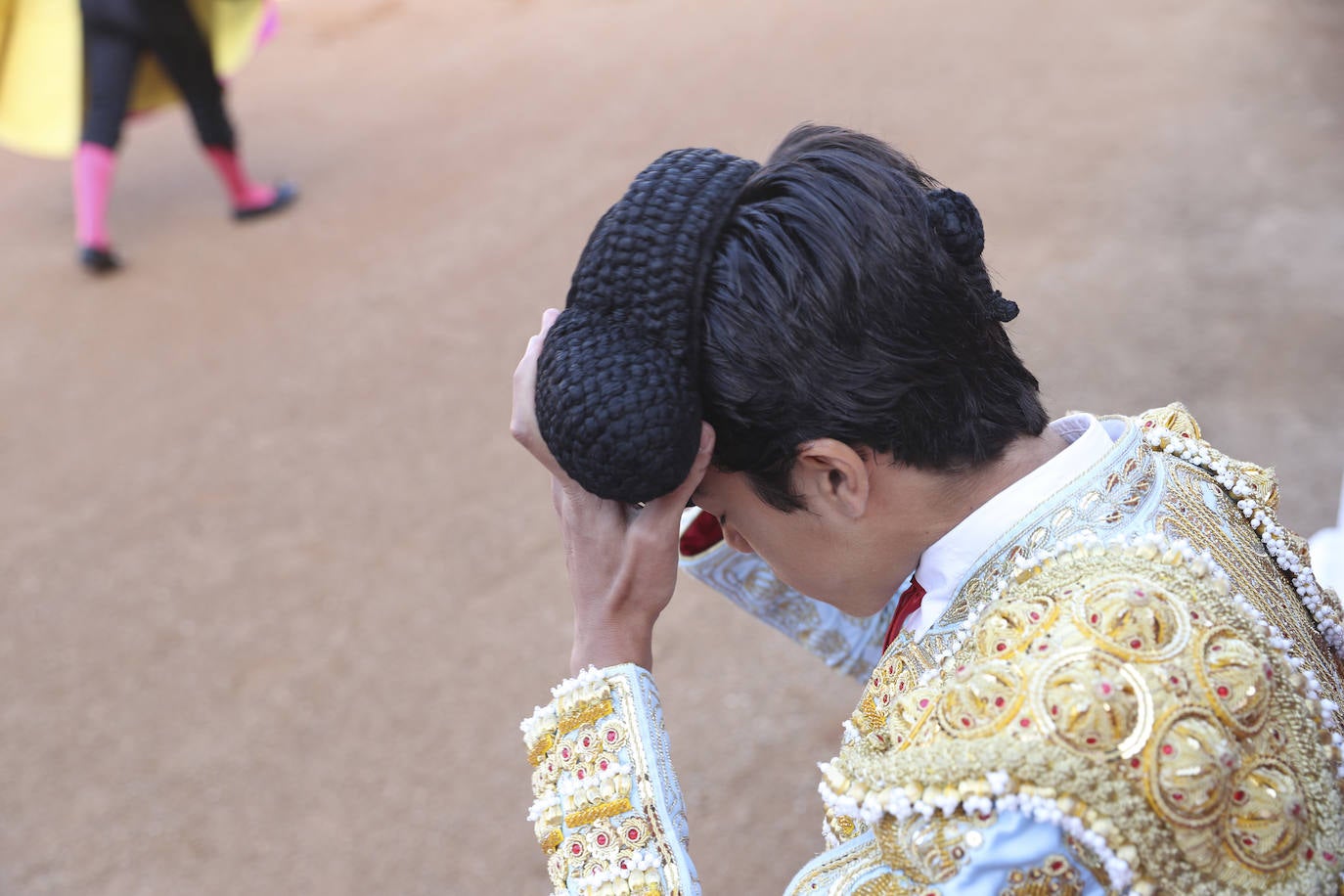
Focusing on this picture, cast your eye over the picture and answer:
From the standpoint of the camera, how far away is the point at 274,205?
6.25 m

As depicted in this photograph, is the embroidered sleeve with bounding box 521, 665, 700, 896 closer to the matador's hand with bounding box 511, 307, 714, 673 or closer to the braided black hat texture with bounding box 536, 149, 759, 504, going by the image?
the matador's hand with bounding box 511, 307, 714, 673

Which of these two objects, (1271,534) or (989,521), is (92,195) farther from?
(1271,534)

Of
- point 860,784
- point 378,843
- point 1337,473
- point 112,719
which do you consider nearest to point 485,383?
point 112,719

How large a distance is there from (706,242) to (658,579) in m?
0.41

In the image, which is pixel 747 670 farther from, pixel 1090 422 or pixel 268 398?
pixel 268 398

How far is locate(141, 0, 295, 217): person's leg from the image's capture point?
593 centimetres

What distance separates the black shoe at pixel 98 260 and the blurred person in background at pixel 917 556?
517 cm

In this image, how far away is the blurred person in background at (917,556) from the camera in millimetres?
990

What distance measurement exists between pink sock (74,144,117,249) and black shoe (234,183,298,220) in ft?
2.07

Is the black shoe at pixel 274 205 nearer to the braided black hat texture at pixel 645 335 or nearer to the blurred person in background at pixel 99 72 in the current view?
the blurred person in background at pixel 99 72

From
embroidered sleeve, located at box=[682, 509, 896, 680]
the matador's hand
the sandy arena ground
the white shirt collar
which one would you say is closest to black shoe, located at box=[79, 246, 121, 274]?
the sandy arena ground

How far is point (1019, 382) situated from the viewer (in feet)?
4.27

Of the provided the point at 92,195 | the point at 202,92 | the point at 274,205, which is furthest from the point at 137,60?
the point at 274,205

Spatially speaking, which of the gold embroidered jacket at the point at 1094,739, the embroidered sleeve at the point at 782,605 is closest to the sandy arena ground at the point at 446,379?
the embroidered sleeve at the point at 782,605
